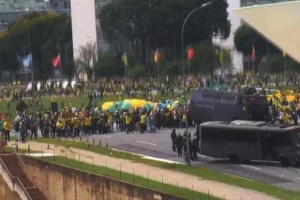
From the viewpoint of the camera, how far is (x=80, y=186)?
33.4 m

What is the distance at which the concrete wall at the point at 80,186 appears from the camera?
2950 cm

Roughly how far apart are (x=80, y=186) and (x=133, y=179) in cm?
314

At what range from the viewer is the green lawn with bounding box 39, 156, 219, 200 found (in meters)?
27.8

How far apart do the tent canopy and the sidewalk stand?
29.4ft

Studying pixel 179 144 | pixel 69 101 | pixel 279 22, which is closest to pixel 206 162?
pixel 179 144

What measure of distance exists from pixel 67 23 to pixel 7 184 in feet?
279

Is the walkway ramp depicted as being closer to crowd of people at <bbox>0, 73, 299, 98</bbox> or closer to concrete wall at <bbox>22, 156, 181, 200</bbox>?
concrete wall at <bbox>22, 156, 181, 200</bbox>

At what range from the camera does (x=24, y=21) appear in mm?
121188

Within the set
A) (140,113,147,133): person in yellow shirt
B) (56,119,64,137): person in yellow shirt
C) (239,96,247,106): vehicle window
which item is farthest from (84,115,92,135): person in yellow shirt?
(239,96,247,106): vehicle window

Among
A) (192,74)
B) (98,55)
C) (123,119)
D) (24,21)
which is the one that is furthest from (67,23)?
(123,119)

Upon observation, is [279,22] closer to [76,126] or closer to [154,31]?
[76,126]

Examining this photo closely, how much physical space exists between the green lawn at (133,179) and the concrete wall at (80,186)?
0.84 feet

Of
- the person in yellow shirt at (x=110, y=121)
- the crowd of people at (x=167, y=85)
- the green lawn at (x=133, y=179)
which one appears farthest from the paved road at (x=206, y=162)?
the crowd of people at (x=167, y=85)

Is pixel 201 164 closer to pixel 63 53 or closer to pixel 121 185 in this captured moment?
pixel 121 185
